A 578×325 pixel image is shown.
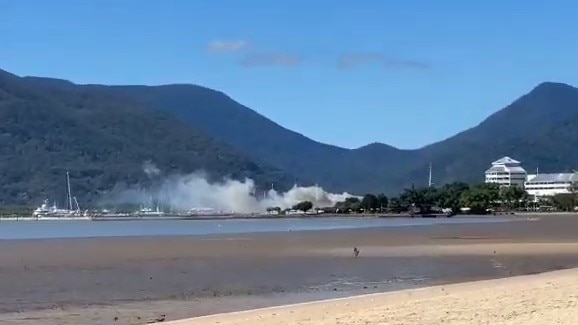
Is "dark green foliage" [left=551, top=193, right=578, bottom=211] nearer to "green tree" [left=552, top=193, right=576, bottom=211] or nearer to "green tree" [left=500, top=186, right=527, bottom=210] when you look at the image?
"green tree" [left=552, top=193, right=576, bottom=211]

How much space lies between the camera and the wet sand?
792 inches

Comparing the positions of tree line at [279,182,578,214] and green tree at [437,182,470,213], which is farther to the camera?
green tree at [437,182,470,213]

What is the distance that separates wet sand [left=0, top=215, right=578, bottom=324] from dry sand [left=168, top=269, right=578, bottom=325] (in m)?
1.83

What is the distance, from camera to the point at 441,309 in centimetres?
1554

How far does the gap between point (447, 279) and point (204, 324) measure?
433 inches

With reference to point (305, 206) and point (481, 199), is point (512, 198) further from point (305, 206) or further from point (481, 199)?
point (305, 206)

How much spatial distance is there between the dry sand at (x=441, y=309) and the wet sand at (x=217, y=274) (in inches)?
71.9

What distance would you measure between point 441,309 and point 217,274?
13.9 meters

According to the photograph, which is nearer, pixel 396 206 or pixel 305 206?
pixel 396 206

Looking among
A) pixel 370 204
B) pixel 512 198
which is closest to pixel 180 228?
pixel 370 204

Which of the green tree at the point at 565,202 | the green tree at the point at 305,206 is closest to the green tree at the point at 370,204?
the green tree at the point at 305,206

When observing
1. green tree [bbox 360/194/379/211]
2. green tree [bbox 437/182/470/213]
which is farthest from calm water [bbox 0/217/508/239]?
green tree [bbox 360/194/379/211]

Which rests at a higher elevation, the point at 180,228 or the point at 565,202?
the point at 565,202

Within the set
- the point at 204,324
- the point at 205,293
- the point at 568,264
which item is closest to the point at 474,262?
the point at 568,264
